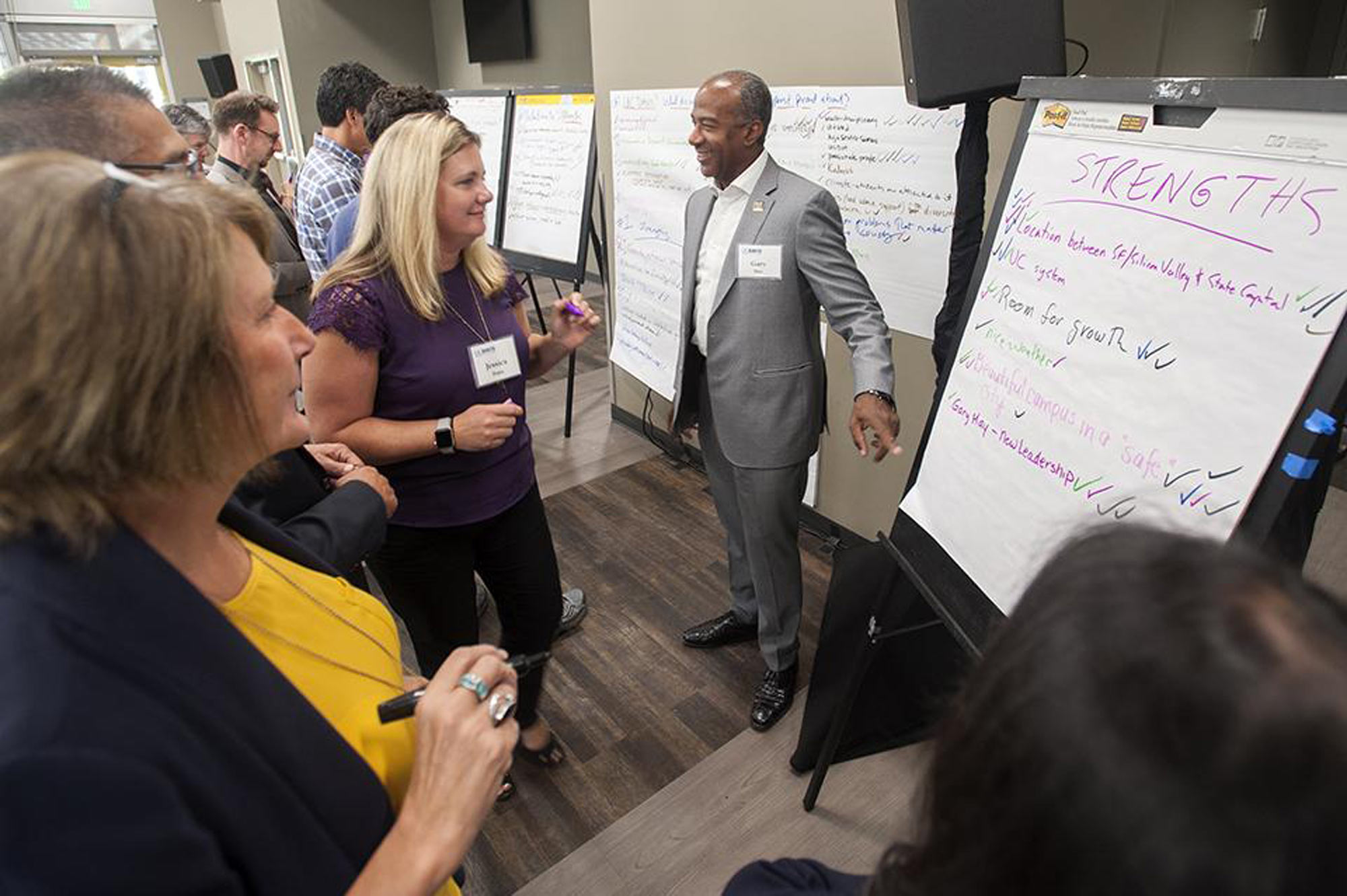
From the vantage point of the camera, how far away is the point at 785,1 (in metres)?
2.26

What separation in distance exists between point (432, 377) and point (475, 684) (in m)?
0.76

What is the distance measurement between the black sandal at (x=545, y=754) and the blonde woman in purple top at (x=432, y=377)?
0.42 meters

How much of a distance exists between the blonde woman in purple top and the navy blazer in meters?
0.79

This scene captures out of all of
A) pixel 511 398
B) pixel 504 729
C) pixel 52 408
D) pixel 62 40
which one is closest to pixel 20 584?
pixel 52 408

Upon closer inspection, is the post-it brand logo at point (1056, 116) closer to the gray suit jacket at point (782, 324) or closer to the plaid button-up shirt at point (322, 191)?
the gray suit jacket at point (782, 324)

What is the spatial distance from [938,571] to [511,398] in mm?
939

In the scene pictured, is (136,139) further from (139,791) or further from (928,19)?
(928,19)

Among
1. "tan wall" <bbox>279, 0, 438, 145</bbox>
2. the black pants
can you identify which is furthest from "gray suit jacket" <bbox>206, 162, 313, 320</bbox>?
"tan wall" <bbox>279, 0, 438, 145</bbox>

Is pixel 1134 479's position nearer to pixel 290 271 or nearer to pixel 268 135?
pixel 290 271

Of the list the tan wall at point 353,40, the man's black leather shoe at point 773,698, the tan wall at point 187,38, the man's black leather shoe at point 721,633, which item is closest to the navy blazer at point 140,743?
the man's black leather shoe at point 773,698

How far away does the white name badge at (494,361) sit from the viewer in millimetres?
1423

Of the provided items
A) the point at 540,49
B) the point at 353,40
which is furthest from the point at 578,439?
the point at 353,40

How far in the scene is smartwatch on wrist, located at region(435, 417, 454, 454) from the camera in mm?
1371

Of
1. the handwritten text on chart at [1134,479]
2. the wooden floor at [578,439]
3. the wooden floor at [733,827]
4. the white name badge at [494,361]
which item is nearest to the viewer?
the handwritten text on chart at [1134,479]
